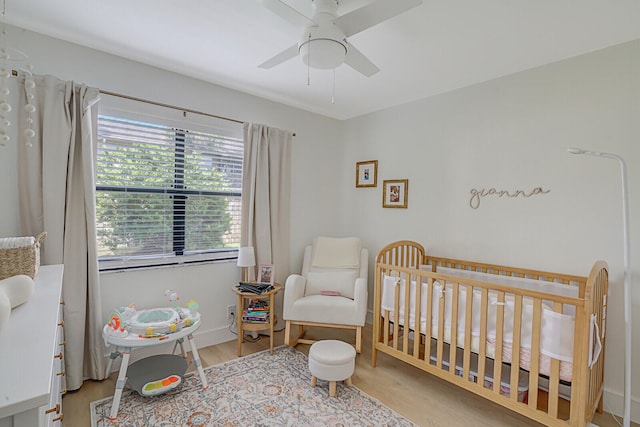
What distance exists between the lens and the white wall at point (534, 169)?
204 centimetres

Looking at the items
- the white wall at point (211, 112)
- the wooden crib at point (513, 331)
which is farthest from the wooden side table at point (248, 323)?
the wooden crib at point (513, 331)

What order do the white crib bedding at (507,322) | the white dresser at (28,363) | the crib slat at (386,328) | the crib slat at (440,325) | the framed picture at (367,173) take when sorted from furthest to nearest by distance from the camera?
1. the framed picture at (367,173)
2. the crib slat at (386,328)
3. the crib slat at (440,325)
4. the white crib bedding at (507,322)
5. the white dresser at (28,363)

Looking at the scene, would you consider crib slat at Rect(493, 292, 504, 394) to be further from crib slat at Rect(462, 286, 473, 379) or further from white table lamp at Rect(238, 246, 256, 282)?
white table lamp at Rect(238, 246, 256, 282)

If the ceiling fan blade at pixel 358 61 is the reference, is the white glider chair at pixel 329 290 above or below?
below

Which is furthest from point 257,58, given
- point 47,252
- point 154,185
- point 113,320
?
point 113,320

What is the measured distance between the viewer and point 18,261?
135 cm

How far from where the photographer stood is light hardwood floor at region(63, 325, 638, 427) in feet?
6.35

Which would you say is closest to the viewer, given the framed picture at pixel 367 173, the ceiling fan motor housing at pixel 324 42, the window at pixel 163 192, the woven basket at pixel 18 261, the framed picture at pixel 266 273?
the woven basket at pixel 18 261

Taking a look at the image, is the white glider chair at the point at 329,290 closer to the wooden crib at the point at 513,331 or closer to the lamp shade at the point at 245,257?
the wooden crib at the point at 513,331

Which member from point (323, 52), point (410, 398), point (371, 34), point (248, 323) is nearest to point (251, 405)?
point (248, 323)

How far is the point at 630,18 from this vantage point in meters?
1.76

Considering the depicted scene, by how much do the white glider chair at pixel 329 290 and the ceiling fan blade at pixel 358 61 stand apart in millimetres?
1698

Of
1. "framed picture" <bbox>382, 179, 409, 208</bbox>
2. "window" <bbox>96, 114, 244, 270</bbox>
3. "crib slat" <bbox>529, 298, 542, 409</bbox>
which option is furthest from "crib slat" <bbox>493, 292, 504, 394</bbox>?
"window" <bbox>96, 114, 244, 270</bbox>

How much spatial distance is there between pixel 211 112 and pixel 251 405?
2391 mm
